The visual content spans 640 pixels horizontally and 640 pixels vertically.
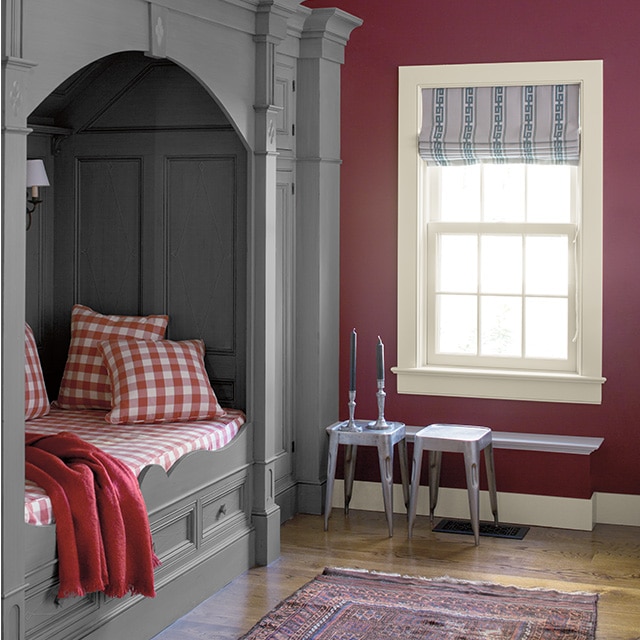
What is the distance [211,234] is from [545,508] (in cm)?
228

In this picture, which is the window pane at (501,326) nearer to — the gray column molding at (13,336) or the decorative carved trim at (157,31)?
the decorative carved trim at (157,31)

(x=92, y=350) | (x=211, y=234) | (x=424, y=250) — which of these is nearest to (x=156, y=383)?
(x=92, y=350)

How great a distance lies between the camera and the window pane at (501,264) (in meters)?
5.46

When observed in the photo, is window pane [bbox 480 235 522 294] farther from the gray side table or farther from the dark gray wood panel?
the dark gray wood panel

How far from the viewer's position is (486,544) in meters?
4.92

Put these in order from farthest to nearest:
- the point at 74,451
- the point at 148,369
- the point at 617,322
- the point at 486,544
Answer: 1. the point at 617,322
2. the point at 486,544
3. the point at 148,369
4. the point at 74,451

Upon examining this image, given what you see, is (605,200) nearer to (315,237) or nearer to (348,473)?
(315,237)

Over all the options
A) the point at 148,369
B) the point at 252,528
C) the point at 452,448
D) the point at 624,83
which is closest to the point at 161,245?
the point at 148,369

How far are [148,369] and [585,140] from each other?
2569 mm

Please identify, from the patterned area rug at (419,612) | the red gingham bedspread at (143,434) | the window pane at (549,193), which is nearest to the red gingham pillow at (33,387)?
the red gingham bedspread at (143,434)

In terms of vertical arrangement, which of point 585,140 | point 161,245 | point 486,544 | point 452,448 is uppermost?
point 585,140

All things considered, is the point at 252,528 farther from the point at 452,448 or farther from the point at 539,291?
Result: the point at 539,291

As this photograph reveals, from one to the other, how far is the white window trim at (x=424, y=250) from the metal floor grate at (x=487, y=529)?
2.29ft

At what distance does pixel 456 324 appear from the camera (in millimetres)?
5590
